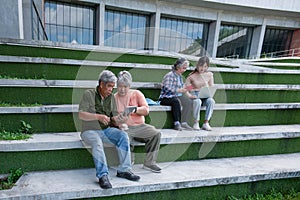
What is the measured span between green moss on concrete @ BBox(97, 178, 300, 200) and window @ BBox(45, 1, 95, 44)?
14154 millimetres

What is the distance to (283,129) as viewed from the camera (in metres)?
2.58

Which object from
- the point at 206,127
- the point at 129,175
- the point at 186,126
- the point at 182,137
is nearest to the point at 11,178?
the point at 129,175

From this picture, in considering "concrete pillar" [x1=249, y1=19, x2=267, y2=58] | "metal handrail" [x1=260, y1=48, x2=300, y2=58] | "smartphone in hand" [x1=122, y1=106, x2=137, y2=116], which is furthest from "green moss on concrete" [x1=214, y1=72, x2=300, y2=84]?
"metal handrail" [x1=260, y1=48, x2=300, y2=58]

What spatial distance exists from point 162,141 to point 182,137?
227 millimetres

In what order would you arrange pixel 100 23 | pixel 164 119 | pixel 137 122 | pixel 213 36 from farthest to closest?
pixel 213 36
pixel 100 23
pixel 164 119
pixel 137 122

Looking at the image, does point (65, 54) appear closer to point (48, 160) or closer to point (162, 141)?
point (48, 160)

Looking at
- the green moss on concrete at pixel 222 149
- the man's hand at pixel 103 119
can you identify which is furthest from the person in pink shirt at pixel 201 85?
the man's hand at pixel 103 119

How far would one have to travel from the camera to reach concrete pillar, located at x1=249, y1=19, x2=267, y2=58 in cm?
1634

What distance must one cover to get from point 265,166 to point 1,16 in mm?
5540

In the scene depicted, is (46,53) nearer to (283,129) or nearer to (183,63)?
(183,63)

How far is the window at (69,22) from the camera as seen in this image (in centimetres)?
1314

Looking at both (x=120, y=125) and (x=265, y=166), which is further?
(x=265, y=166)

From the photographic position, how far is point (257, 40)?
16.6 meters

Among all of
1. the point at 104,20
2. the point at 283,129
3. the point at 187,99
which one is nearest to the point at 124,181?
the point at 187,99
